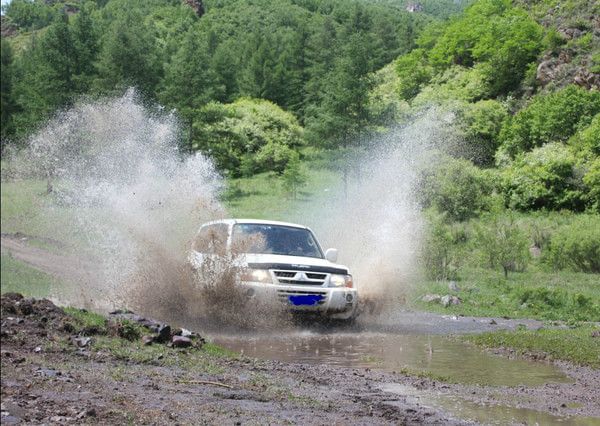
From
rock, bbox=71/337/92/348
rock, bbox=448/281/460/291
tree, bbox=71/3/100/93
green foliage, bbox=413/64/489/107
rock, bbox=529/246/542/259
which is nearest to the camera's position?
rock, bbox=71/337/92/348

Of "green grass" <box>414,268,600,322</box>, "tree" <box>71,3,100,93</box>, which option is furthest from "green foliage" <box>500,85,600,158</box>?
"tree" <box>71,3,100,93</box>

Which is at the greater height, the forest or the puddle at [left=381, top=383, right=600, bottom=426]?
the forest

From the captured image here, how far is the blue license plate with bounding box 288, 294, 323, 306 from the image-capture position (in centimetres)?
1295

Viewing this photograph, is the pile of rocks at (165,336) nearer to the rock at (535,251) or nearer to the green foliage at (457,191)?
the rock at (535,251)

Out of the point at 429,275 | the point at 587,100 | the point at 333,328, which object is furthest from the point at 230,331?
the point at 587,100

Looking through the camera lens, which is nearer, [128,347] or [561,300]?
[128,347]

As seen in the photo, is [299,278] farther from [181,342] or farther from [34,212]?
[34,212]

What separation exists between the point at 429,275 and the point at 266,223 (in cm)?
955

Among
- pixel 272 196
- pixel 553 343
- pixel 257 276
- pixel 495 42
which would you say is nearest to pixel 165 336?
pixel 257 276

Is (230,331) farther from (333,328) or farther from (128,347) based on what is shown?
(128,347)

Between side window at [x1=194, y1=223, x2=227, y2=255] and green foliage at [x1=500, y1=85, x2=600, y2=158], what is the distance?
21473mm

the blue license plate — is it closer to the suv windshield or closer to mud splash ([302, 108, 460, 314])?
the suv windshield

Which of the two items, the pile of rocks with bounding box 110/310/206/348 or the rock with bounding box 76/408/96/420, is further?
the pile of rocks with bounding box 110/310/206/348

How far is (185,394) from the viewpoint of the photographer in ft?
23.3
